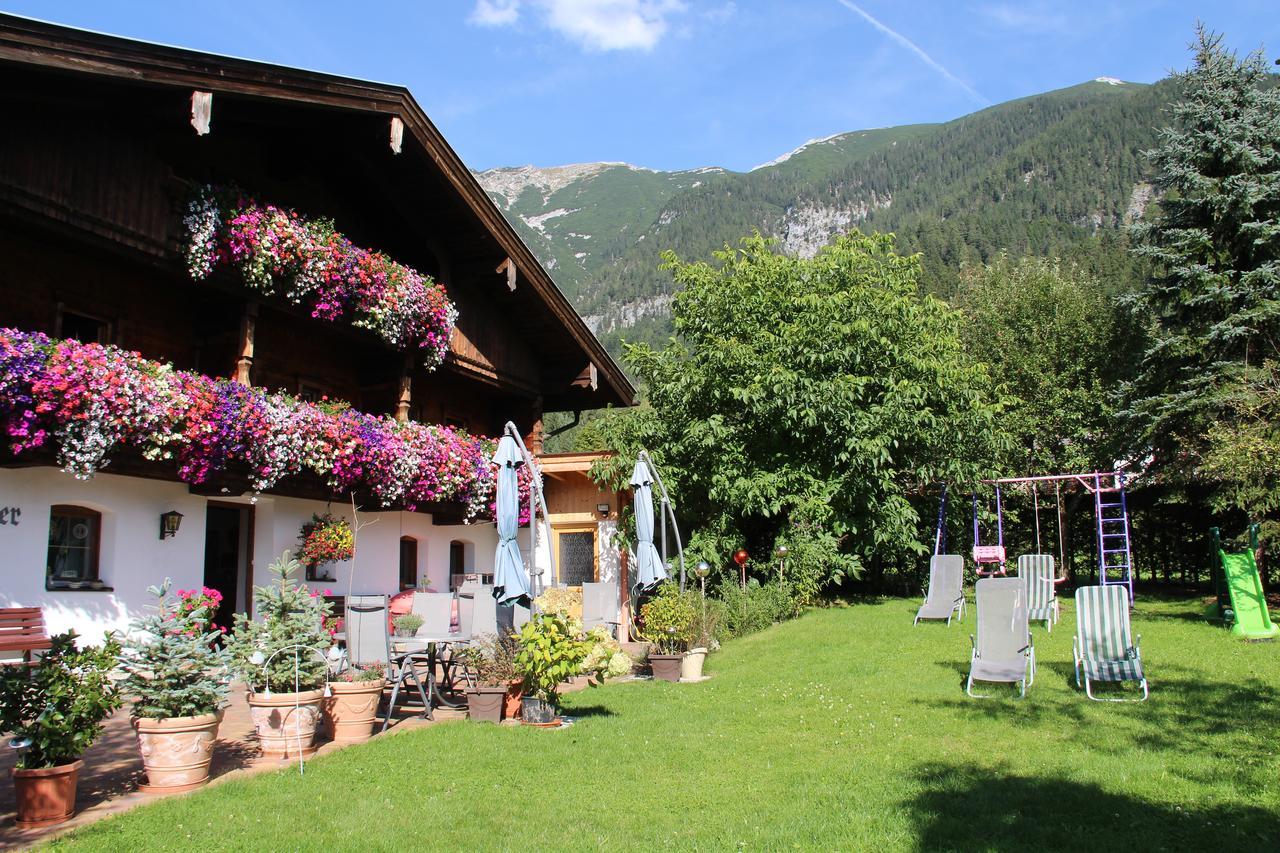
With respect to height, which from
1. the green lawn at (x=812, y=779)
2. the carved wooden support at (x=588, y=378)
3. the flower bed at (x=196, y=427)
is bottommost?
the green lawn at (x=812, y=779)

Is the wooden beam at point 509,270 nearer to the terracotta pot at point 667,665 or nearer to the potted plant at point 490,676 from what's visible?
the terracotta pot at point 667,665

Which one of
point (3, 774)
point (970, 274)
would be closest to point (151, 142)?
point (3, 774)

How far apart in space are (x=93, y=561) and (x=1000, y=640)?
32.5ft

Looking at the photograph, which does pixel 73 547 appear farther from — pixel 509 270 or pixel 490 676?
pixel 509 270

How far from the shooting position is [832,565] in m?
17.9

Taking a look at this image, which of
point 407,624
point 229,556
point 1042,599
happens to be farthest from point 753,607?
point 229,556

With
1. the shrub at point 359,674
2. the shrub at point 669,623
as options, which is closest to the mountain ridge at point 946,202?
the shrub at point 669,623

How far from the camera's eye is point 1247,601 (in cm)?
1232

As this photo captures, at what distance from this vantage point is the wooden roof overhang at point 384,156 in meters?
9.38

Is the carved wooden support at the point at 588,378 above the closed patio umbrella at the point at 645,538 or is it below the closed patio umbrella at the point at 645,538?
above

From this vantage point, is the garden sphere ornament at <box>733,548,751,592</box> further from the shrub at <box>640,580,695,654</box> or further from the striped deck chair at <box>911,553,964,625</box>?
the shrub at <box>640,580,695,654</box>

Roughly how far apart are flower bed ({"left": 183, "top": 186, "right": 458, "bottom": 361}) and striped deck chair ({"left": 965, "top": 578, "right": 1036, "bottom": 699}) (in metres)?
8.70

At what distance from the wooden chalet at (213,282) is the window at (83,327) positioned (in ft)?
0.10

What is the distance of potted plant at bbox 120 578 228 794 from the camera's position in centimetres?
643
